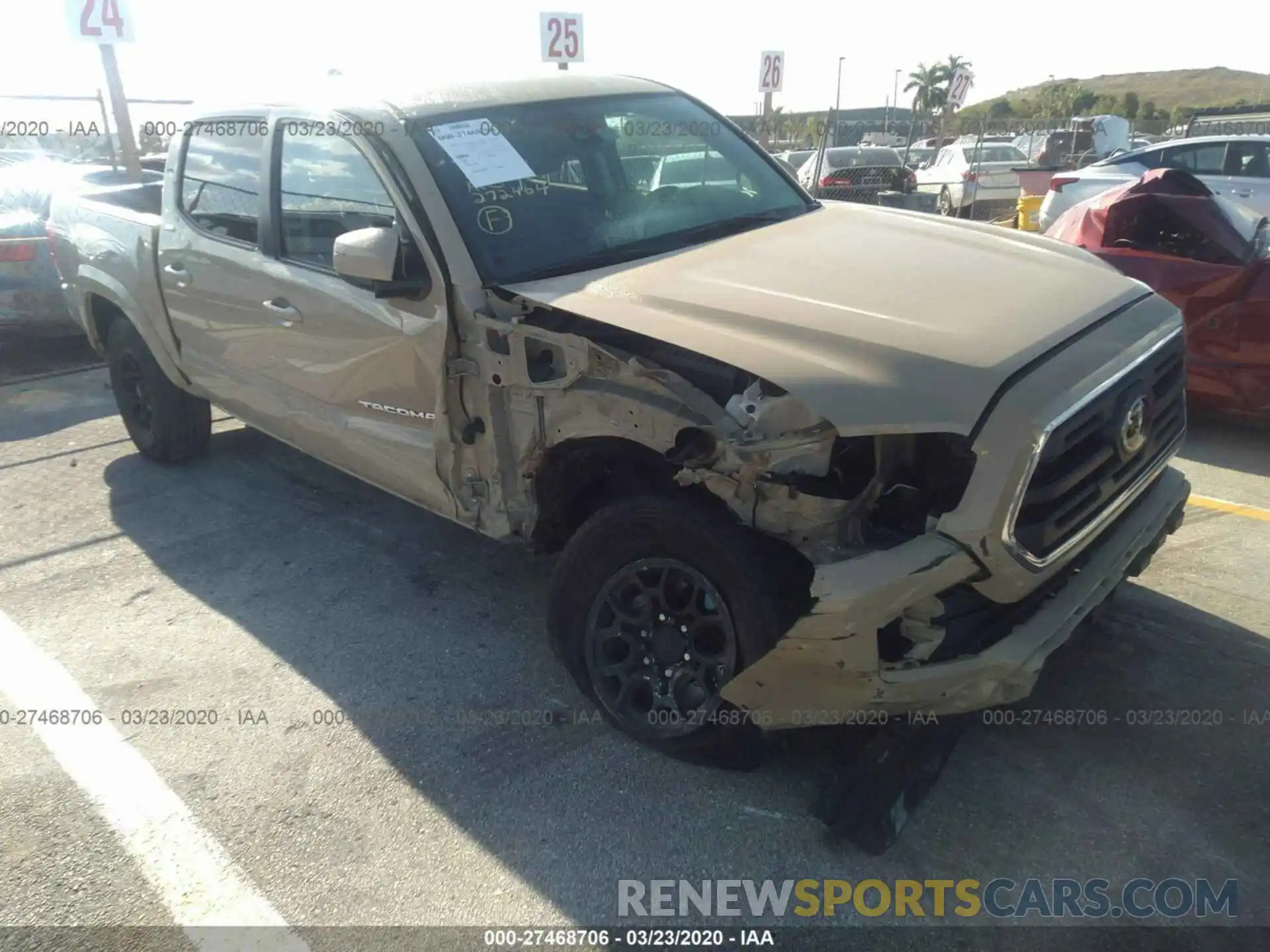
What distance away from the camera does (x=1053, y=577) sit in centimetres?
271

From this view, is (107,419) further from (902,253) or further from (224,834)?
(902,253)

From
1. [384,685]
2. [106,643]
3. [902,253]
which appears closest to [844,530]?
[902,253]

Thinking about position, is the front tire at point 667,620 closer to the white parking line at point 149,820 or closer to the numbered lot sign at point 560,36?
the white parking line at point 149,820

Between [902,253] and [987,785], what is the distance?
1.77 metres

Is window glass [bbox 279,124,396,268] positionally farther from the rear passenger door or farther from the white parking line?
the white parking line

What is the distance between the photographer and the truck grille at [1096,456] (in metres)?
2.47

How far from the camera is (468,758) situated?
311cm

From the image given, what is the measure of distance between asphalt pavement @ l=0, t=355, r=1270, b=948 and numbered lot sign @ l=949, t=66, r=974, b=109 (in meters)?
11.7

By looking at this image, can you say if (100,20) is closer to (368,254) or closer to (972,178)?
(368,254)

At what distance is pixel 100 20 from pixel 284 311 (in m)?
8.72

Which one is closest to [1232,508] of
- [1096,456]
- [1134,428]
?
[1134,428]

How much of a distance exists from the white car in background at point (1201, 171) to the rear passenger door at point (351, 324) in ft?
29.0

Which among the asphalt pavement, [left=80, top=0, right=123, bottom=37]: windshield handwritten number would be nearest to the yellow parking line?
the asphalt pavement

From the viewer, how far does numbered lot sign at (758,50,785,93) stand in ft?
38.0
